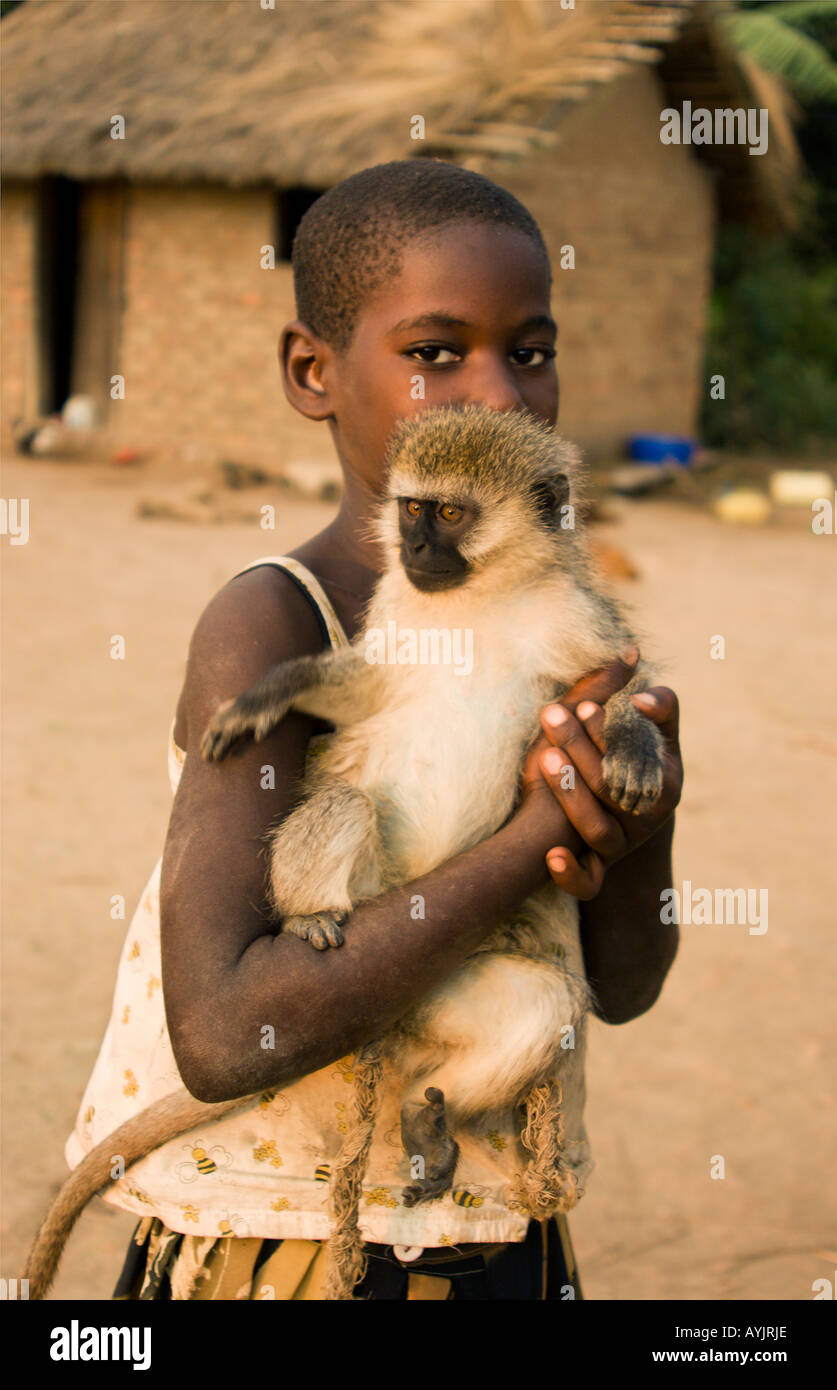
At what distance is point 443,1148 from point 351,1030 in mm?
289

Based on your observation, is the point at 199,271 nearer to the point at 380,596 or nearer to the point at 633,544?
the point at 633,544

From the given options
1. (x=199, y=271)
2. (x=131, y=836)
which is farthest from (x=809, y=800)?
(x=199, y=271)

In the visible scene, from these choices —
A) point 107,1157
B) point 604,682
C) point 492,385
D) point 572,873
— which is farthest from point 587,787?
point 107,1157

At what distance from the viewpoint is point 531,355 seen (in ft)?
6.48

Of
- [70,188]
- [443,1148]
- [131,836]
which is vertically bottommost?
[443,1148]

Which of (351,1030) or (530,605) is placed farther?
(530,605)

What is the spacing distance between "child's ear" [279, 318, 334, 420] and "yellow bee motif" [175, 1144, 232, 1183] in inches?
43.2

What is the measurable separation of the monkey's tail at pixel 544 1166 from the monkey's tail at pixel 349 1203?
0.24m

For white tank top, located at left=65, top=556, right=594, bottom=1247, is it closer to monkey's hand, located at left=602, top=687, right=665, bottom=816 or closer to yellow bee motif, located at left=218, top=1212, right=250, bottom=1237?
yellow bee motif, located at left=218, top=1212, right=250, bottom=1237

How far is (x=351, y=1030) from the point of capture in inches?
62.7

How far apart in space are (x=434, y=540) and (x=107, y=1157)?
104cm

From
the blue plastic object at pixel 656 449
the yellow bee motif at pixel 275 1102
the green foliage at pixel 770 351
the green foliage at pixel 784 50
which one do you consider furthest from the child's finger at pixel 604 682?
the green foliage at pixel 784 50

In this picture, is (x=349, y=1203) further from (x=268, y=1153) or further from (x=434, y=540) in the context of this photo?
(x=434, y=540)

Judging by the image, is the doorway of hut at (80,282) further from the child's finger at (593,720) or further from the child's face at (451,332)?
the child's finger at (593,720)
